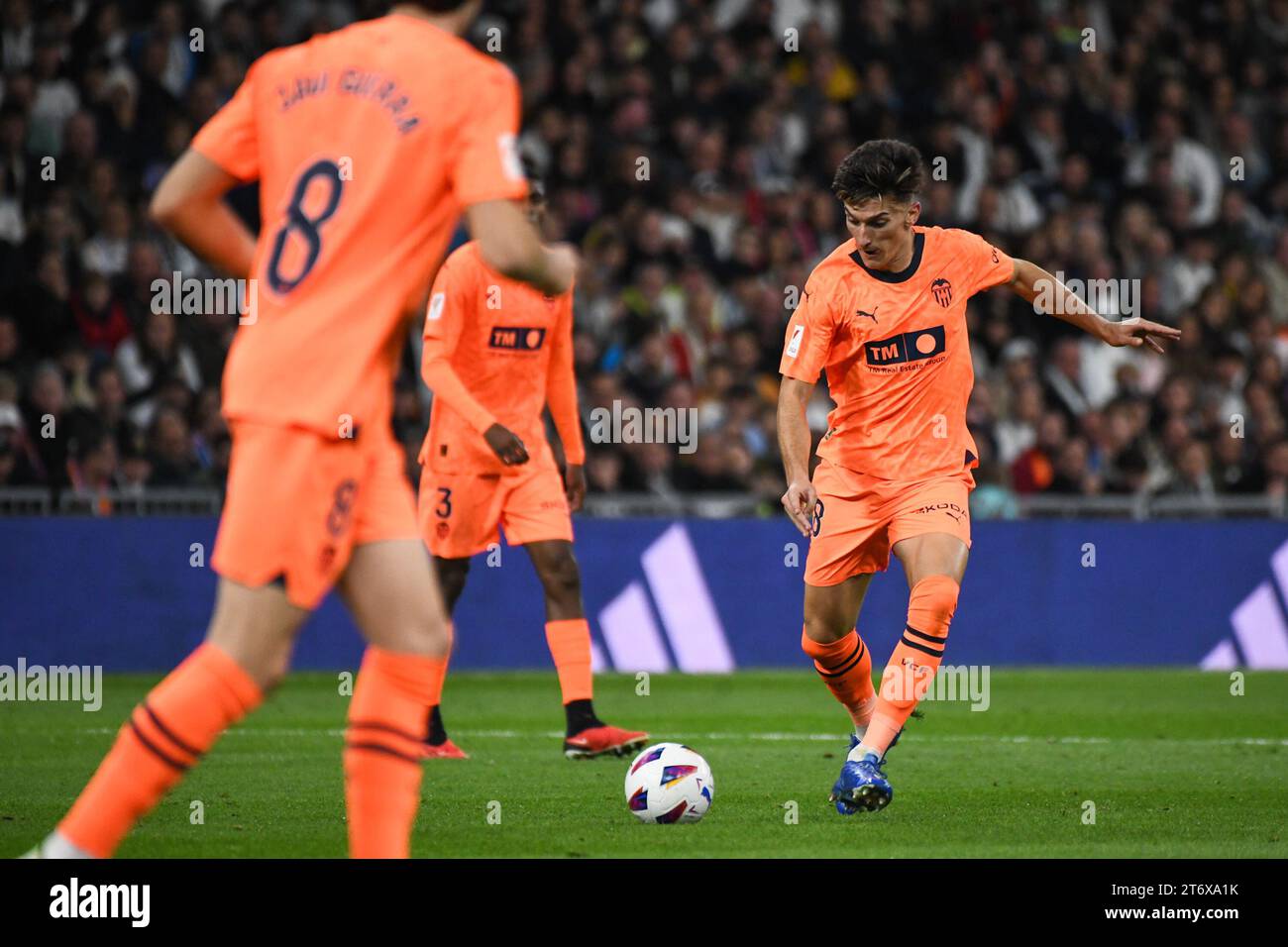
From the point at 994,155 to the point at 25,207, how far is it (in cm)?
949

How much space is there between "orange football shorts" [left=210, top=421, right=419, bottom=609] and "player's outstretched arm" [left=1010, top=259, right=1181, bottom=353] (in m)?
4.23

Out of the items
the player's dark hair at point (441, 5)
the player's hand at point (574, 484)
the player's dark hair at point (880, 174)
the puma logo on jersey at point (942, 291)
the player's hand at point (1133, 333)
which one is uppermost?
the player's dark hair at point (880, 174)

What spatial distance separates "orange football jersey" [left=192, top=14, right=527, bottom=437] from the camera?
4430 mm

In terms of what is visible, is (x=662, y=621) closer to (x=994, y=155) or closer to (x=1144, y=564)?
(x=1144, y=564)

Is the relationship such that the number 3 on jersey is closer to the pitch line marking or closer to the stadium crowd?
the pitch line marking

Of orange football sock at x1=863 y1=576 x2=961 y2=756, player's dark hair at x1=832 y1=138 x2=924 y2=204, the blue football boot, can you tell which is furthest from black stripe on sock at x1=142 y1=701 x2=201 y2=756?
player's dark hair at x1=832 y1=138 x2=924 y2=204

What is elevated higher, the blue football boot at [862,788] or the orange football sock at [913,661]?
the orange football sock at [913,661]

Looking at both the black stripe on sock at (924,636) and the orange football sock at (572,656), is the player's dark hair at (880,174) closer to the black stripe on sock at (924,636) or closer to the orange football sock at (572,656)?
the black stripe on sock at (924,636)

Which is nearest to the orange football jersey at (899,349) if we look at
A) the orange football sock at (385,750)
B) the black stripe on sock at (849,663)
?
the black stripe on sock at (849,663)

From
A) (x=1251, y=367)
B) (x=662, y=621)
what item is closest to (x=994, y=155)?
(x=1251, y=367)

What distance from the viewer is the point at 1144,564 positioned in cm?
1539

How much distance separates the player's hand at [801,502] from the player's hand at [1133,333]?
1.46 m

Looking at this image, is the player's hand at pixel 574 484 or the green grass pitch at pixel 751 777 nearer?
the green grass pitch at pixel 751 777

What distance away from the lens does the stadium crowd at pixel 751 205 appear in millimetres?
15164
